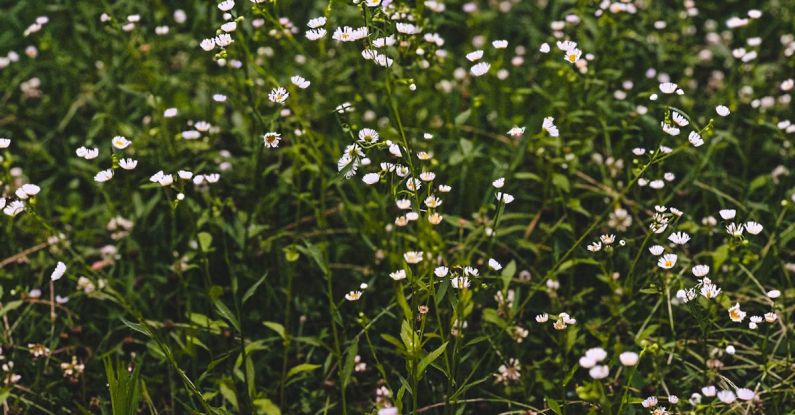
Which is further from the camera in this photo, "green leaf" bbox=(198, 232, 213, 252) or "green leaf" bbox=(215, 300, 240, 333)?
"green leaf" bbox=(198, 232, 213, 252)

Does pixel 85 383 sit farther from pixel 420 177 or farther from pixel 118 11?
pixel 118 11

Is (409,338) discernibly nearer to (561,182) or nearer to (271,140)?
(271,140)

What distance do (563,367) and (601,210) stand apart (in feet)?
3.05

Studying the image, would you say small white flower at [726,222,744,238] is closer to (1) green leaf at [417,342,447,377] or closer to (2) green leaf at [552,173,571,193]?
(2) green leaf at [552,173,571,193]

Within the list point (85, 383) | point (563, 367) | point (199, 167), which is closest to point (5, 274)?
point (85, 383)

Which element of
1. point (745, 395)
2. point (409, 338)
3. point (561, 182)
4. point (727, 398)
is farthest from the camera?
point (561, 182)

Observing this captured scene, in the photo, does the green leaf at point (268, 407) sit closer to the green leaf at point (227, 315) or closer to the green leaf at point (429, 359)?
the green leaf at point (227, 315)

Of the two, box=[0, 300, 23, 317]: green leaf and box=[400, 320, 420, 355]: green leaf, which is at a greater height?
box=[400, 320, 420, 355]: green leaf

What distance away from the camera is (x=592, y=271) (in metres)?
2.90

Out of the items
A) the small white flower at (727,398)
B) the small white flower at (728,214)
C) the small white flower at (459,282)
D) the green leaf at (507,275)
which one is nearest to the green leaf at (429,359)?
the small white flower at (459,282)

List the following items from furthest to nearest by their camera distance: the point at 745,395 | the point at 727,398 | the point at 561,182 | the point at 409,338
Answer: the point at 561,182 → the point at 409,338 → the point at 745,395 → the point at 727,398

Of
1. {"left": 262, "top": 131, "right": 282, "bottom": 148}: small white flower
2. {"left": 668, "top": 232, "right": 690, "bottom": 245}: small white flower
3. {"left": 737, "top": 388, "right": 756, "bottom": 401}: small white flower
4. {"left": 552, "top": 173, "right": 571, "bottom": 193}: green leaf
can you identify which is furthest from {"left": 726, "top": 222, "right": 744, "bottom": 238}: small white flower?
{"left": 262, "top": 131, "right": 282, "bottom": 148}: small white flower

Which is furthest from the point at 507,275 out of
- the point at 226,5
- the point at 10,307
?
the point at 10,307

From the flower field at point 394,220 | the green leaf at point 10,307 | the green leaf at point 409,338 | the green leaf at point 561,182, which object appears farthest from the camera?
the green leaf at point 561,182
